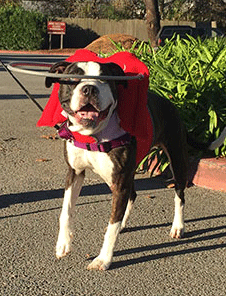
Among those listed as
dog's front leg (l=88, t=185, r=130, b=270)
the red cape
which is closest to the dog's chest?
dog's front leg (l=88, t=185, r=130, b=270)

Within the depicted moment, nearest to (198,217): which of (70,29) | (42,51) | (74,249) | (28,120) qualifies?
(74,249)

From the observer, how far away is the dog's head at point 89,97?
143 inches

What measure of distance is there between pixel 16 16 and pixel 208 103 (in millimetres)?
31296

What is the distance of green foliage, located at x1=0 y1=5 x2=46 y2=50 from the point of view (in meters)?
36.1

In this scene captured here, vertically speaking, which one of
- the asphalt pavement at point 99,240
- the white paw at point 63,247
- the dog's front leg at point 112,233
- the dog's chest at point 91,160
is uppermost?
the dog's chest at point 91,160

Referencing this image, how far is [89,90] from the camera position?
3.60m

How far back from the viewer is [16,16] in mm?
36062

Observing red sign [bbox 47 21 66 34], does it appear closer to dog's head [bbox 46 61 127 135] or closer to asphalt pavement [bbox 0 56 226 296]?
asphalt pavement [bbox 0 56 226 296]

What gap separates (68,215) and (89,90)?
117cm

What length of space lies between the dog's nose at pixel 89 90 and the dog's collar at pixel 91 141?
1.48 ft

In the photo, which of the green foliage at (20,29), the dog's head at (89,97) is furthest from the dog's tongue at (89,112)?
the green foliage at (20,29)

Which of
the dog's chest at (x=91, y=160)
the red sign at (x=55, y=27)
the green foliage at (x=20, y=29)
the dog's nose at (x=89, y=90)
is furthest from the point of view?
the red sign at (x=55, y=27)

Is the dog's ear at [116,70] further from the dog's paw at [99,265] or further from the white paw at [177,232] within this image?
the white paw at [177,232]

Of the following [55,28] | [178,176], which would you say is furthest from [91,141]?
[55,28]
